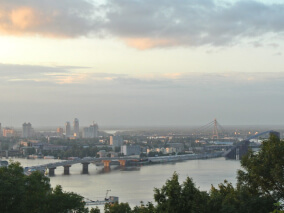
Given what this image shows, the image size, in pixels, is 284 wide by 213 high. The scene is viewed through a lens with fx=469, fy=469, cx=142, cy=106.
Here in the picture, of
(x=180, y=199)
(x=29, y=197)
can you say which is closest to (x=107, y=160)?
(x=29, y=197)

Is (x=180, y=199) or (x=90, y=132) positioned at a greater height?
(x=90, y=132)

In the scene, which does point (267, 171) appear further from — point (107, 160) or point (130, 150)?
point (130, 150)

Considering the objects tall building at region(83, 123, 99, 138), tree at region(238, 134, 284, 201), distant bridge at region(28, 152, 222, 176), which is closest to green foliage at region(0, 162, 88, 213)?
tree at region(238, 134, 284, 201)

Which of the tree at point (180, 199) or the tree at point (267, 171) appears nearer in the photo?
the tree at point (180, 199)

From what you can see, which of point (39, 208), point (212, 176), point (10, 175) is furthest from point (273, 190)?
point (212, 176)

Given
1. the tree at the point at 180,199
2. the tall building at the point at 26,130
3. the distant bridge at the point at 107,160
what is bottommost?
the distant bridge at the point at 107,160

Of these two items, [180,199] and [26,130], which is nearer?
[180,199]

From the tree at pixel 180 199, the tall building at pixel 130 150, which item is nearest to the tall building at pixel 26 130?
the tall building at pixel 130 150

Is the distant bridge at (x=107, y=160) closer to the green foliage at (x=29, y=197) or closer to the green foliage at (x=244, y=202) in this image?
the green foliage at (x=29, y=197)

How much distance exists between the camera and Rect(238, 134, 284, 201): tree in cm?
355

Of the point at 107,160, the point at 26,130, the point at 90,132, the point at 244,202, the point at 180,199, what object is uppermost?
the point at 26,130

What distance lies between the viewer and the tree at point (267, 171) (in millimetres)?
3555

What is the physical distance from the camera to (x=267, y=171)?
3.62m

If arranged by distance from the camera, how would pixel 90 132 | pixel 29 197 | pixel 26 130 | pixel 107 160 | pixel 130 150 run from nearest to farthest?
pixel 29 197 < pixel 107 160 < pixel 130 150 < pixel 26 130 < pixel 90 132
